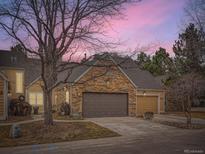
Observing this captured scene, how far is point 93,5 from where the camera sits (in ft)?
70.0

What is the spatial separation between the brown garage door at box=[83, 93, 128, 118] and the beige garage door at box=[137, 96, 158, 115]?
1881mm

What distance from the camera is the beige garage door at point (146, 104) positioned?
112 ft

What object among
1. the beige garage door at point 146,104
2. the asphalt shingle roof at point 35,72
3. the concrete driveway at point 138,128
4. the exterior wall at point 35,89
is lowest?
the concrete driveway at point 138,128

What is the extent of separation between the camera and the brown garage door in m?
30.6

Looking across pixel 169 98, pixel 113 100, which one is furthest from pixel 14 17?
pixel 169 98

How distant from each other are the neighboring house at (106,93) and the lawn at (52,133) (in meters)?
7.48

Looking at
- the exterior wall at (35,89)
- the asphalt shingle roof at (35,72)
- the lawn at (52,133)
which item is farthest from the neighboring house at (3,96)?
the exterior wall at (35,89)

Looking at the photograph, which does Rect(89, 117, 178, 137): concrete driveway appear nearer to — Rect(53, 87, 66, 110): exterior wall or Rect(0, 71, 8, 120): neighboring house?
Rect(0, 71, 8, 120): neighboring house

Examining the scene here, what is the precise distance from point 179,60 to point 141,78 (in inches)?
412

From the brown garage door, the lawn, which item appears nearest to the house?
the brown garage door

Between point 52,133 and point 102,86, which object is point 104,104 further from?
point 52,133

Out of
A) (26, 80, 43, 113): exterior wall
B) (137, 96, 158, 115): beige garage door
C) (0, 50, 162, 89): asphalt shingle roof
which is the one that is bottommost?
Answer: (137, 96, 158, 115): beige garage door

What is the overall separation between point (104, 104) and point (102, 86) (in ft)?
5.74

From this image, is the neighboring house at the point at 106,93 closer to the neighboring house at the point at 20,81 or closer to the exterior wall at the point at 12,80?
the neighboring house at the point at 20,81
